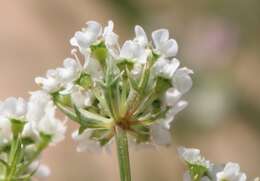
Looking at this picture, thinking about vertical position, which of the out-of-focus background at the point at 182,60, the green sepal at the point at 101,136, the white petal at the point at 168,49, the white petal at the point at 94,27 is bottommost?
the green sepal at the point at 101,136

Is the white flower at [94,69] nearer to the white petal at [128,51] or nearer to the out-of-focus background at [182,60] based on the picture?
the white petal at [128,51]

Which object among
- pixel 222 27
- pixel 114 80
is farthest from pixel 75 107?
pixel 222 27

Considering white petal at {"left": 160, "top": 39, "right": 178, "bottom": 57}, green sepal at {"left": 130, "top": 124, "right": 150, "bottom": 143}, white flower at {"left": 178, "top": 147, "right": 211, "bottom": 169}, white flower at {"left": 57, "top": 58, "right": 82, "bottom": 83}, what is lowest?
white flower at {"left": 178, "top": 147, "right": 211, "bottom": 169}

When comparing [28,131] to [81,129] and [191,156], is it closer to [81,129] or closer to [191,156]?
[81,129]

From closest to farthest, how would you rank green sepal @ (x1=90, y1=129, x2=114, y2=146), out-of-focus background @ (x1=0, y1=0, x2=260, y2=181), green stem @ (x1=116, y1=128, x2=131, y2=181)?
green stem @ (x1=116, y1=128, x2=131, y2=181) → green sepal @ (x1=90, y1=129, x2=114, y2=146) → out-of-focus background @ (x1=0, y1=0, x2=260, y2=181)

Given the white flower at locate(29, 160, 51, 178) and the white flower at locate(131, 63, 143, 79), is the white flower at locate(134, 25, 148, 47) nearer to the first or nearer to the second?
the white flower at locate(131, 63, 143, 79)

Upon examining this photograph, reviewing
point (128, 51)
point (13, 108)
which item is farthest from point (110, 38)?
point (13, 108)

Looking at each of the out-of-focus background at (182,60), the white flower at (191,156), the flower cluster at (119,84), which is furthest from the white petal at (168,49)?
the out-of-focus background at (182,60)

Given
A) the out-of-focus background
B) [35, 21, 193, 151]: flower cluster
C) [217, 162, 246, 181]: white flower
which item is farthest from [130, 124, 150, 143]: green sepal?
the out-of-focus background
